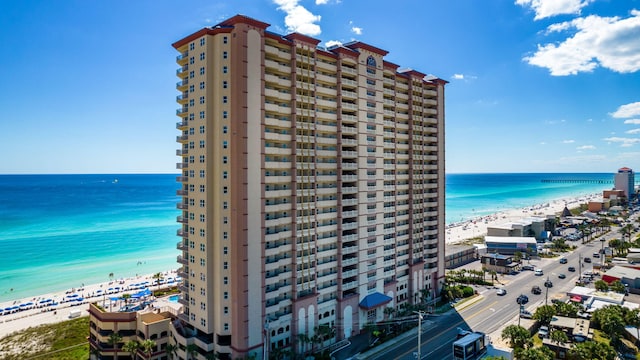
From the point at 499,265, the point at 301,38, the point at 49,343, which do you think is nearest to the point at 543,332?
the point at 499,265

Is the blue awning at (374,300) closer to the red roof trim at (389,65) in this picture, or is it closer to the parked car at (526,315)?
the parked car at (526,315)

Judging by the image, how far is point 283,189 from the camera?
2274 inches

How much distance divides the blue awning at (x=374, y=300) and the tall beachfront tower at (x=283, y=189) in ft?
0.83

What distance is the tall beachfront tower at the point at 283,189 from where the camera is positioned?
51.2 metres

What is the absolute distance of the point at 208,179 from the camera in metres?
51.9

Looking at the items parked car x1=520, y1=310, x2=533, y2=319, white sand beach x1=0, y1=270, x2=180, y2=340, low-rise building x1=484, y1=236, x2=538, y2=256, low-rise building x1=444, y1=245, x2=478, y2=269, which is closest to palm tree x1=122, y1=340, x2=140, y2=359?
white sand beach x1=0, y1=270, x2=180, y2=340

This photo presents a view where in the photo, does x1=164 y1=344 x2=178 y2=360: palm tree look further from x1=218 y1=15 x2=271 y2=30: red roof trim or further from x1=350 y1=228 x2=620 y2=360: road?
x1=218 y1=15 x2=271 y2=30: red roof trim

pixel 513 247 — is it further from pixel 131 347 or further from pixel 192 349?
pixel 131 347

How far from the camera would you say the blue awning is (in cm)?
6731

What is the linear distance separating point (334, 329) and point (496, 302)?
41.7 meters

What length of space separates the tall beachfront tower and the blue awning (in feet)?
0.83

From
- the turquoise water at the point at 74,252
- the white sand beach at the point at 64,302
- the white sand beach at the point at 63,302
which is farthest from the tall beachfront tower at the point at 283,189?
the turquoise water at the point at 74,252

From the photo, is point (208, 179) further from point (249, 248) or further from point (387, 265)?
point (387, 265)

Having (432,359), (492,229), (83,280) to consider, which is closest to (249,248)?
(432,359)
